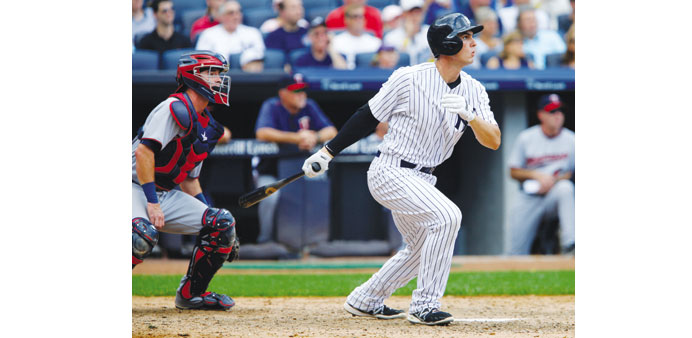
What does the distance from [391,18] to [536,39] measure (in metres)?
1.58

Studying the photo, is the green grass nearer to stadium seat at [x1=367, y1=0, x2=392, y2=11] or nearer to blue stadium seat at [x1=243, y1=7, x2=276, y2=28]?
blue stadium seat at [x1=243, y1=7, x2=276, y2=28]

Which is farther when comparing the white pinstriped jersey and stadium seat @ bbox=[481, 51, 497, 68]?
stadium seat @ bbox=[481, 51, 497, 68]

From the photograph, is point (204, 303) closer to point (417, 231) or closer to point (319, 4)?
point (417, 231)

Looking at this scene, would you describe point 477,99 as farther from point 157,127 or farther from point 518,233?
point 518,233

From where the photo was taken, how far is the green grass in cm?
519

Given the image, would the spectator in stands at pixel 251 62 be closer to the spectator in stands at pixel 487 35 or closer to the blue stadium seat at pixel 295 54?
the blue stadium seat at pixel 295 54

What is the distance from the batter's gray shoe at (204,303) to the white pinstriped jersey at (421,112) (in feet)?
4.20

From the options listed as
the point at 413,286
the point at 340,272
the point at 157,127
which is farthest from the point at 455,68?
the point at 340,272

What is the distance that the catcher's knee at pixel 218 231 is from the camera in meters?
4.08

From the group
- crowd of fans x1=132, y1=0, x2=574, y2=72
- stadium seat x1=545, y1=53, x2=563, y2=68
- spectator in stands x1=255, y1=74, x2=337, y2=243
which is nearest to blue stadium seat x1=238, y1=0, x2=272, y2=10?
crowd of fans x1=132, y1=0, x2=574, y2=72

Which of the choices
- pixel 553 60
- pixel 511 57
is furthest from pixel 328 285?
pixel 553 60

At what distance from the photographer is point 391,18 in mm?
8773

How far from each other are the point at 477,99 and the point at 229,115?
407 cm

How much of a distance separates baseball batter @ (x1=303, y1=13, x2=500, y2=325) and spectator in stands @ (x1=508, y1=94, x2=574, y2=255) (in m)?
3.66
